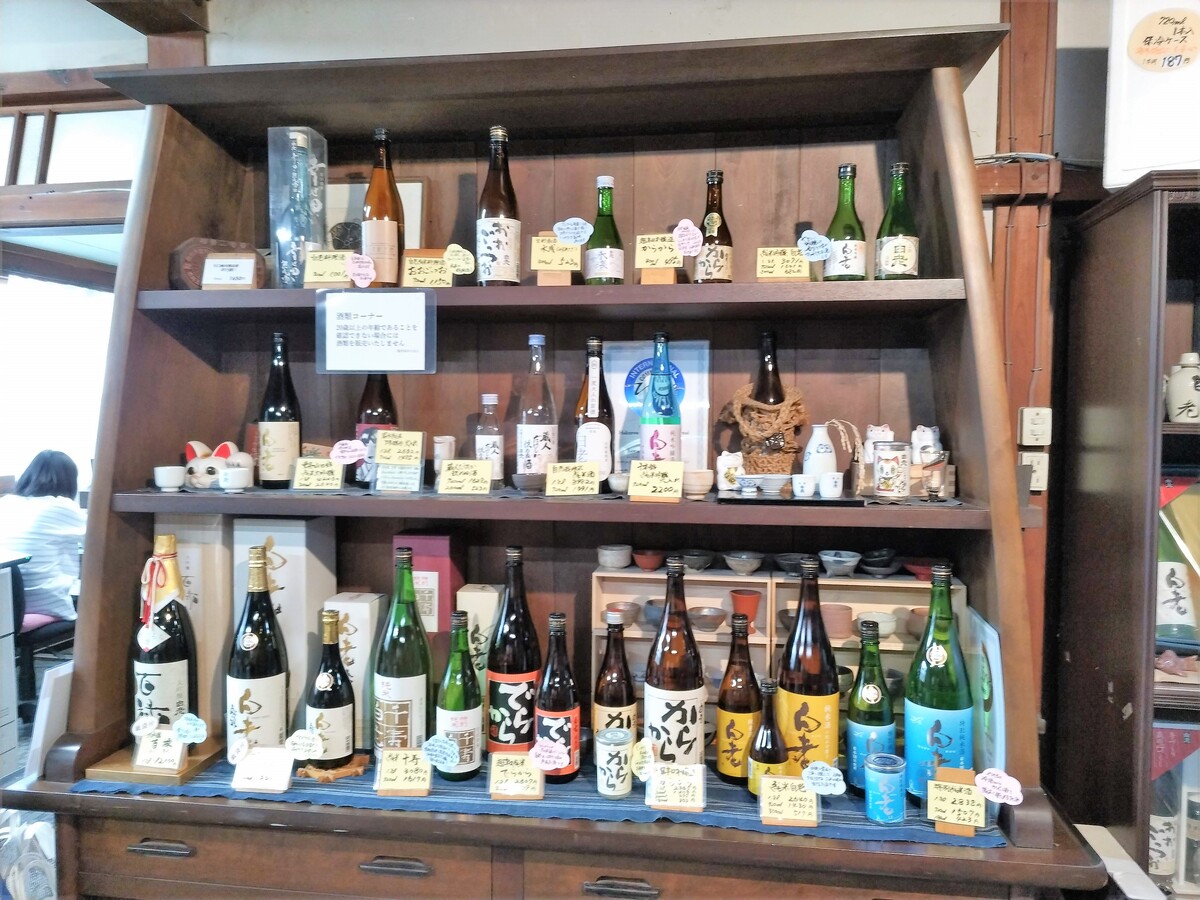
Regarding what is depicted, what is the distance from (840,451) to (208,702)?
4.18ft

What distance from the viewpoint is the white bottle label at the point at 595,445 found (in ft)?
4.29

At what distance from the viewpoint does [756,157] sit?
1408 millimetres

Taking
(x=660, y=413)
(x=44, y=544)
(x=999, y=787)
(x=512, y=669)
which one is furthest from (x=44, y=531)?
(x=999, y=787)

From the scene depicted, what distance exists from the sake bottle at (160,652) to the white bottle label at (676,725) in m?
0.83

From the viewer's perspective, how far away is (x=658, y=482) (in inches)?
46.8

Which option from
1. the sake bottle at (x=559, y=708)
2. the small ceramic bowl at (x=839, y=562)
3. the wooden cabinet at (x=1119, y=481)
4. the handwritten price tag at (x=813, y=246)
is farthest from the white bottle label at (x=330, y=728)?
the wooden cabinet at (x=1119, y=481)

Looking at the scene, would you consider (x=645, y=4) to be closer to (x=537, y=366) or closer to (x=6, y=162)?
(x=537, y=366)

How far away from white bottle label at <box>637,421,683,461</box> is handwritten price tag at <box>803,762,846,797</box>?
1.78ft

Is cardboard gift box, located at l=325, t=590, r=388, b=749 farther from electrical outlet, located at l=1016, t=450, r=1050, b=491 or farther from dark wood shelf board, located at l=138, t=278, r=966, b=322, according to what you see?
electrical outlet, located at l=1016, t=450, r=1050, b=491

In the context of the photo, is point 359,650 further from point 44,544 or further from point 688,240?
point 44,544

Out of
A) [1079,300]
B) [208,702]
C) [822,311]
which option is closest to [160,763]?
[208,702]

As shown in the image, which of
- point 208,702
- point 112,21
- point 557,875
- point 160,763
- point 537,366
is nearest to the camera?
point 557,875

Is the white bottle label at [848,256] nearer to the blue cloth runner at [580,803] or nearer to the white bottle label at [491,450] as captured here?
the white bottle label at [491,450]

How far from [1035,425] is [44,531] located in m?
3.74
